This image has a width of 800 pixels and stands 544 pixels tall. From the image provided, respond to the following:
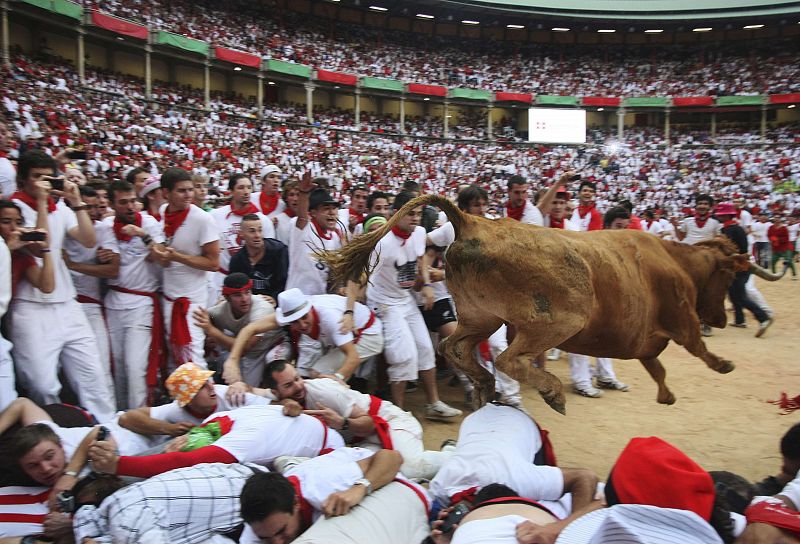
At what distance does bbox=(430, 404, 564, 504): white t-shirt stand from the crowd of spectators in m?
38.1

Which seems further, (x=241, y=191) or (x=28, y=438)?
(x=241, y=191)

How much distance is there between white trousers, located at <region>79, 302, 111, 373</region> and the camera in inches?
193

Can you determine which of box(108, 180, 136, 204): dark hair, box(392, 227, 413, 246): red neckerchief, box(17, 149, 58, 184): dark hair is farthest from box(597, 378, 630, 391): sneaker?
box(17, 149, 58, 184): dark hair

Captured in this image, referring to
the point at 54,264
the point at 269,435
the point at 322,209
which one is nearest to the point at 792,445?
the point at 269,435

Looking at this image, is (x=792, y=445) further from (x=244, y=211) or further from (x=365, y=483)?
(x=244, y=211)

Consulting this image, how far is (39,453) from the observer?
336 centimetres

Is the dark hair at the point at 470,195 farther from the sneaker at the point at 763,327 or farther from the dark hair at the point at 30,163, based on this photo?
the sneaker at the point at 763,327

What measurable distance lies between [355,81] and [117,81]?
15.9m

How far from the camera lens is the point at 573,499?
3.09m

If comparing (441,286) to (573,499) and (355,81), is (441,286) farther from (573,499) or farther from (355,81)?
(355,81)

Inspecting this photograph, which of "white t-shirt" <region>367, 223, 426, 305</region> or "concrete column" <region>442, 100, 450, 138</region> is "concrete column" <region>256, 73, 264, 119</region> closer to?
"concrete column" <region>442, 100, 450, 138</region>

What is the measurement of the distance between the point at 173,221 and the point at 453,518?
3.65m

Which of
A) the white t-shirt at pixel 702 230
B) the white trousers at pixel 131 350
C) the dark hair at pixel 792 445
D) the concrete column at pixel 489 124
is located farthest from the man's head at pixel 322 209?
the concrete column at pixel 489 124

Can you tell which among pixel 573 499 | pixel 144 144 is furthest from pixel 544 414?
pixel 144 144
